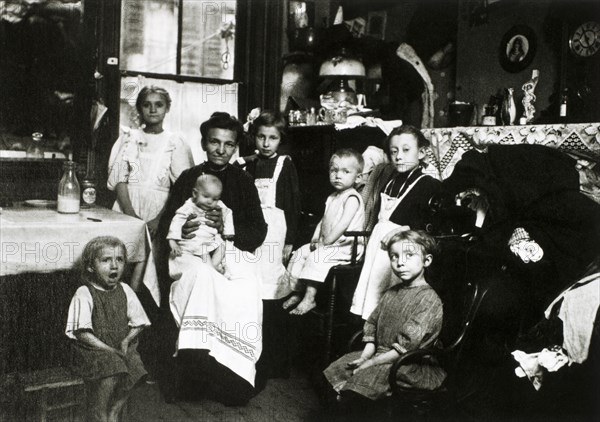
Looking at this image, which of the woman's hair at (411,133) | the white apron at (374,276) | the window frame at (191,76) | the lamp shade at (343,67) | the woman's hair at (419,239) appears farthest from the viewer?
the lamp shade at (343,67)

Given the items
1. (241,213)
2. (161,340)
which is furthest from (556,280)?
(161,340)

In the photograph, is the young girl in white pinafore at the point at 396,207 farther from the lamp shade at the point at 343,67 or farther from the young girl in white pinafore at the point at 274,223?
the lamp shade at the point at 343,67

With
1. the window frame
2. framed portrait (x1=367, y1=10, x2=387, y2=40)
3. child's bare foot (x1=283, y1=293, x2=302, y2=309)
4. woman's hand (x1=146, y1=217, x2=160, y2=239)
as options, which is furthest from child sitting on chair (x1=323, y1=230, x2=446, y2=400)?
framed portrait (x1=367, y1=10, x2=387, y2=40)

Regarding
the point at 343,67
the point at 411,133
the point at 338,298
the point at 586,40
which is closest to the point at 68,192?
the point at 338,298

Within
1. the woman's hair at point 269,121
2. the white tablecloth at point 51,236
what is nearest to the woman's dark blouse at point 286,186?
the woman's hair at point 269,121

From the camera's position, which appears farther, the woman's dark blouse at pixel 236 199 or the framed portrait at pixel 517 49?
the framed portrait at pixel 517 49

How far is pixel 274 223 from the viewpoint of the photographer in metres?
2.67

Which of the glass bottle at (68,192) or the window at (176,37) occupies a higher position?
the window at (176,37)

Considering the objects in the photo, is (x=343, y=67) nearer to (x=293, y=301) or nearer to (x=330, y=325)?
(x=293, y=301)

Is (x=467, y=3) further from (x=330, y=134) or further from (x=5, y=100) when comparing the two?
(x=5, y=100)

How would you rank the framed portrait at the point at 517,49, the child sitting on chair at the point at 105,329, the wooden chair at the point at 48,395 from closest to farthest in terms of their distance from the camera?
the wooden chair at the point at 48,395 → the child sitting on chair at the point at 105,329 → the framed portrait at the point at 517,49

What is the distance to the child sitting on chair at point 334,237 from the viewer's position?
246cm

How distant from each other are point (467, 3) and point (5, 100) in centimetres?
222

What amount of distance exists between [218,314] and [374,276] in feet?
2.06
